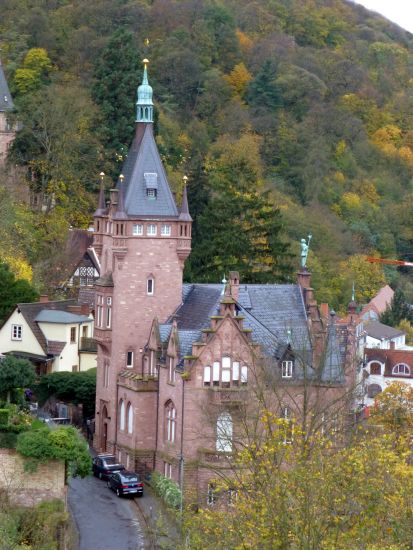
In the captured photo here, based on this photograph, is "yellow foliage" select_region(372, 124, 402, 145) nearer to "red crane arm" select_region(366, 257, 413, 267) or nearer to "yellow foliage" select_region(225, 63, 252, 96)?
"yellow foliage" select_region(225, 63, 252, 96)

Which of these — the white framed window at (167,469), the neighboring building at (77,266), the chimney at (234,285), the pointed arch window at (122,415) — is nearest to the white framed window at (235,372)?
the chimney at (234,285)

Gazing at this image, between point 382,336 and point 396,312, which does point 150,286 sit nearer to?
point 382,336

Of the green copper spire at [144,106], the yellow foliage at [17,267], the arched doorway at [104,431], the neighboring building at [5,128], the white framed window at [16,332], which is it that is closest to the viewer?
the arched doorway at [104,431]

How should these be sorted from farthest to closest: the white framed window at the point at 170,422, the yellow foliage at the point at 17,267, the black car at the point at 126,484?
1. the yellow foliage at the point at 17,267
2. the white framed window at the point at 170,422
3. the black car at the point at 126,484

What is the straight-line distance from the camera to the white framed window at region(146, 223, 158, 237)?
197 ft

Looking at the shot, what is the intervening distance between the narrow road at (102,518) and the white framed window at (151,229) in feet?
31.7

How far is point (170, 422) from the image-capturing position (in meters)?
56.9

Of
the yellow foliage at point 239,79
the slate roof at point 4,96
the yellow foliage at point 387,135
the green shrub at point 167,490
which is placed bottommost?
the green shrub at point 167,490

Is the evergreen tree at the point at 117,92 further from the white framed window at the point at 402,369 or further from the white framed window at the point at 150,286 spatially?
the white framed window at the point at 150,286

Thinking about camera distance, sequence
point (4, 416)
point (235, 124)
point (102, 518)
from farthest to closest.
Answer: point (235, 124), point (102, 518), point (4, 416)

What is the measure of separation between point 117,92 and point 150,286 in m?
36.8

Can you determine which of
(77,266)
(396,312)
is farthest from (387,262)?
(77,266)

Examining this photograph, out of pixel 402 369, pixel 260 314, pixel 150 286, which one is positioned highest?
pixel 402 369

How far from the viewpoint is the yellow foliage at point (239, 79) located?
136m
